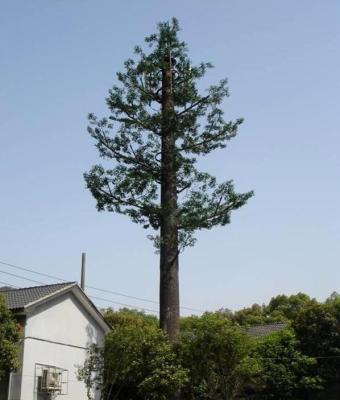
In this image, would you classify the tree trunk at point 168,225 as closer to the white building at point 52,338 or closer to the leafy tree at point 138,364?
the leafy tree at point 138,364

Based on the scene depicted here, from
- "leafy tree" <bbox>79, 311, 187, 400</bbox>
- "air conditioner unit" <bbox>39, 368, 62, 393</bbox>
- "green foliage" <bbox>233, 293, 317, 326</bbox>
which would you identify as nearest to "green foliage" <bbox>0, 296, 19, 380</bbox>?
"air conditioner unit" <bbox>39, 368, 62, 393</bbox>

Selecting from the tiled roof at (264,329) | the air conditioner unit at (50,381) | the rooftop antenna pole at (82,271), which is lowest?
the air conditioner unit at (50,381)

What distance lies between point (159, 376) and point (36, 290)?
5387mm

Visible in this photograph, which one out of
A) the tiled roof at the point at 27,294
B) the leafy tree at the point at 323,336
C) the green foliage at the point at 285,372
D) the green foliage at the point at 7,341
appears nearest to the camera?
the green foliage at the point at 7,341

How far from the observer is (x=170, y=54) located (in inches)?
736

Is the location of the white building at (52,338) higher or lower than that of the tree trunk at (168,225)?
lower

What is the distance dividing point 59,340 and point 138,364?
3.55m

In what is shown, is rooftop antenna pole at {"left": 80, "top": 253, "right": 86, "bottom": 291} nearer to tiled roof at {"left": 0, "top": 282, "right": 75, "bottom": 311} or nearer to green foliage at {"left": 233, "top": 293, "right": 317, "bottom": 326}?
tiled roof at {"left": 0, "top": 282, "right": 75, "bottom": 311}

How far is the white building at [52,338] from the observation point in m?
17.1

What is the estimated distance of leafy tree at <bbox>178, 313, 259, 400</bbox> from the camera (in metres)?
15.0

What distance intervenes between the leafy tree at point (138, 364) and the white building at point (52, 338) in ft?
3.81

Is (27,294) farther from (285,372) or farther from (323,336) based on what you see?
(323,336)

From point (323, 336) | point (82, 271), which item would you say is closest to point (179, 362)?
point (323, 336)

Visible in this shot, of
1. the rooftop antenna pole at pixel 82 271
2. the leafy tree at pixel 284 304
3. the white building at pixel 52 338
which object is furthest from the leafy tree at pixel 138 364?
the leafy tree at pixel 284 304
